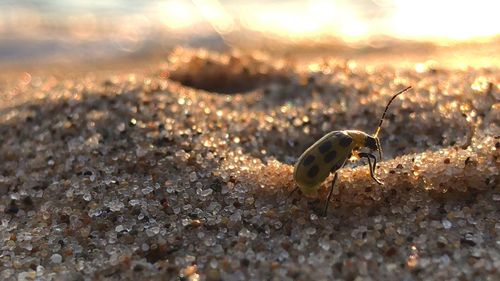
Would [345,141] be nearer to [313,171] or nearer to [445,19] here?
[313,171]

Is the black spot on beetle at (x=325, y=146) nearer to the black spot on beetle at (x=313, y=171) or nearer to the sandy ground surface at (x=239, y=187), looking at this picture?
the black spot on beetle at (x=313, y=171)

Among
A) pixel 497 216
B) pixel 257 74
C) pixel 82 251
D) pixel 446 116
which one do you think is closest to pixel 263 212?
pixel 82 251

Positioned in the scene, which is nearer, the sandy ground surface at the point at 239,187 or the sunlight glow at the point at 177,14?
the sandy ground surface at the point at 239,187

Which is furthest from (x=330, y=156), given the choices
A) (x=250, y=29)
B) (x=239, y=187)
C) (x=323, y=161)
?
(x=250, y=29)

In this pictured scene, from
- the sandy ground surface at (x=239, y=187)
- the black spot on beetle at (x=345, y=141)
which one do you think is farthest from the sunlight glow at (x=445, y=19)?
the black spot on beetle at (x=345, y=141)

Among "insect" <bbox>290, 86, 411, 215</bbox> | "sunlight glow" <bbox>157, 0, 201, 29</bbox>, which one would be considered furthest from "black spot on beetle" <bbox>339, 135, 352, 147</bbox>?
"sunlight glow" <bbox>157, 0, 201, 29</bbox>

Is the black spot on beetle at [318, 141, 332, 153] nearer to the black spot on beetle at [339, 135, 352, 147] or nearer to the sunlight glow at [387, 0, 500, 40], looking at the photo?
the black spot on beetle at [339, 135, 352, 147]

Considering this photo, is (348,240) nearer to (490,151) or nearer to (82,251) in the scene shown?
(490,151)
